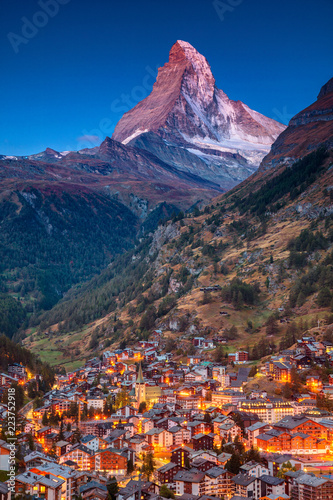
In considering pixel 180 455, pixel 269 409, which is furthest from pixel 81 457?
pixel 269 409

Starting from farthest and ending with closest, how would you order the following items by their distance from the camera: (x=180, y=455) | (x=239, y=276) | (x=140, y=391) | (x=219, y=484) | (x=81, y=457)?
(x=239, y=276) < (x=140, y=391) < (x=81, y=457) < (x=180, y=455) < (x=219, y=484)

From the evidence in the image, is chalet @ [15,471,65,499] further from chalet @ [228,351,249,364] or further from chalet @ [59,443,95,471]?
chalet @ [228,351,249,364]

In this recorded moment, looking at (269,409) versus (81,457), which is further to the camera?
(269,409)

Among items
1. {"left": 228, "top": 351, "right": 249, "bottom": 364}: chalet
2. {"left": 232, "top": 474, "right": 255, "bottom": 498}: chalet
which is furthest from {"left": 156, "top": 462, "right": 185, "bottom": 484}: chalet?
{"left": 228, "top": 351, "right": 249, "bottom": 364}: chalet

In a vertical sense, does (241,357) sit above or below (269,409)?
above

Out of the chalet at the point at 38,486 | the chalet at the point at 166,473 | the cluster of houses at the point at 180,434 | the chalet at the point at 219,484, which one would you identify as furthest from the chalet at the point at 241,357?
the chalet at the point at 38,486

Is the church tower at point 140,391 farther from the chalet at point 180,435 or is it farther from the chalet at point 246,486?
the chalet at point 246,486

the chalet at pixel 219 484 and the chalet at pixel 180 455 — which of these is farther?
the chalet at pixel 180 455

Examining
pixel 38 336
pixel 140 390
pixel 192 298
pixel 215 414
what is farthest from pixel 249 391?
pixel 38 336

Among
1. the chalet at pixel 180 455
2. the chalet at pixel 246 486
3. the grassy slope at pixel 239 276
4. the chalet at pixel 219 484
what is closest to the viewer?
the chalet at pixel 246 486

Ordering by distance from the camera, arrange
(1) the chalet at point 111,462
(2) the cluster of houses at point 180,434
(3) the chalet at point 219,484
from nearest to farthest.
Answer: (2) the cluster of houses at point 180,434 → (3) the chalet at point 219,484 → (1) the chalet at point 111,462

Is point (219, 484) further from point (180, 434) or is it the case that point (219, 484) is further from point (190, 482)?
point (180, 434)

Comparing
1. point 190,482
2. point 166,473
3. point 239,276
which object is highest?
point 239,276
